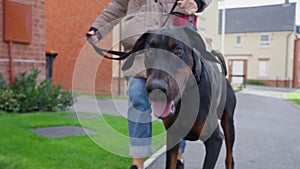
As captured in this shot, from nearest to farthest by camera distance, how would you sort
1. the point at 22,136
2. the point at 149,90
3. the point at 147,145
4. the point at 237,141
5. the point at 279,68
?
1. the point at 149,90
2. the point at 147,145
3. the point at 22,136
4. the point at 237,141
5. the point at 279,68

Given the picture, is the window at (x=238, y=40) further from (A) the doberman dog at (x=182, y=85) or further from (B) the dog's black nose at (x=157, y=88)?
(B) the dog's black nose at (x=157, y=88)

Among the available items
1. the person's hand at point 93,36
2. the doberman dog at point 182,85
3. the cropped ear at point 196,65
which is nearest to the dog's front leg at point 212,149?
the doberman dog at point 182,85

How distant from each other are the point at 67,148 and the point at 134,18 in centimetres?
223

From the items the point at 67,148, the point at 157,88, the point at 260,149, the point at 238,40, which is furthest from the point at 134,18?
the point at 238,40

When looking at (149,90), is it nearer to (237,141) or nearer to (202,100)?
(202,100)

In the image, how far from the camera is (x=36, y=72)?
23.4 ft

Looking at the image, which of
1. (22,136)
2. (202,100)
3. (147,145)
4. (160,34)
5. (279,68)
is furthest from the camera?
(279,68)

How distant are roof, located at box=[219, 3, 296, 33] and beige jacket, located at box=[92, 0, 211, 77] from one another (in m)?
35.1

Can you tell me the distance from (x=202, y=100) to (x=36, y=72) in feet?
18.8

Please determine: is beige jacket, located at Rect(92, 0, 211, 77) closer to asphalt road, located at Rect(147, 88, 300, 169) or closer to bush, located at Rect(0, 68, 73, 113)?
asphalt road, located at Rect(147, 88, 300, 169)

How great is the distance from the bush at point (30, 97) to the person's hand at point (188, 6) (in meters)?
4.87

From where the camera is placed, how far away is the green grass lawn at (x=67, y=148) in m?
3.17

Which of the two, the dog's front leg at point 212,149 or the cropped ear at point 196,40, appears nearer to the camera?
the cropped ear at point 196,40

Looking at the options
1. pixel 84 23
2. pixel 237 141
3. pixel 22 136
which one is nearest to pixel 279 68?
pixel 84 23
